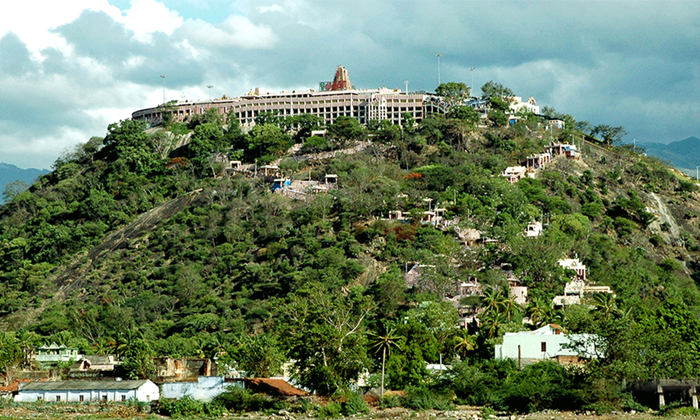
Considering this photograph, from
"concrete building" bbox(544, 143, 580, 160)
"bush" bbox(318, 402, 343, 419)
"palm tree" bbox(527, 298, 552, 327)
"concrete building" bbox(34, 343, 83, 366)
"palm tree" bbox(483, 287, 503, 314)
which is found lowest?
"bush" bbox(318, 402, 343, 419)

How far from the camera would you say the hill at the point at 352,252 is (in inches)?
2621

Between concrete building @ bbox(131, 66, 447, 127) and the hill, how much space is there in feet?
17.1

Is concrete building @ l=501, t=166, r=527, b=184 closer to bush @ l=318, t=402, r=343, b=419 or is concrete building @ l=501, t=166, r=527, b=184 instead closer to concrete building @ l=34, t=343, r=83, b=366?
concrete building @ l=34, t=343, r=83, b=366

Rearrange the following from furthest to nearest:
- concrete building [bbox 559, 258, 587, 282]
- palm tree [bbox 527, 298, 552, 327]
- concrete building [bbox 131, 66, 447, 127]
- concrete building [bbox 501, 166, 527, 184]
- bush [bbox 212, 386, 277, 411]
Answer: concrete building [bbox 131, 66, 447, 127]
concrete building [bbox 501, 166, 527, 184]
concrete building [bbox 559, 258, 587, 282]
palm tree [bbox 527, 298, 552, 327]
bush [bbox 212, 386, 277, 411]

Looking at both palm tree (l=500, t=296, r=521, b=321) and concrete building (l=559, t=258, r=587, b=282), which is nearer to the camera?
palm tree (l=500, t=296, r=521, b=321)

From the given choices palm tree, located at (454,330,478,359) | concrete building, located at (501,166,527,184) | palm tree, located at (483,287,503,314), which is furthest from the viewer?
concrete building, located at (501,166,527,184)

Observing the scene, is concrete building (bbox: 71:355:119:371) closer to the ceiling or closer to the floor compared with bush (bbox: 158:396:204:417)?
closer to the ceiling

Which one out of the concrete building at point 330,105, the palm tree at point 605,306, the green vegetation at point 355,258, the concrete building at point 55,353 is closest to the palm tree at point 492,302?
the green vegetation at point 355,258

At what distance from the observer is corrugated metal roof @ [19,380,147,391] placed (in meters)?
62.6

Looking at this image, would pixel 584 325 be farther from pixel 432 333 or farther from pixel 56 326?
pixel 56 326

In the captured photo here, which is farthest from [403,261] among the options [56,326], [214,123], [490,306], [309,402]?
[214,123]

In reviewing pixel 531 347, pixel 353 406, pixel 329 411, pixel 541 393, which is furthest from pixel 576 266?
pixel 329 411

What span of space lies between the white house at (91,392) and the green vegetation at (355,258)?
3008 mm

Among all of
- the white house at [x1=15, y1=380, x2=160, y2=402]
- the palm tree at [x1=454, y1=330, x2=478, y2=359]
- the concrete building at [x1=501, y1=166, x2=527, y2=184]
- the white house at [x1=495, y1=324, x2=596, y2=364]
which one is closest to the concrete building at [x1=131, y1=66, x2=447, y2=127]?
the concrete building at [x1=501, y1=166, x2=527, y2=184]
